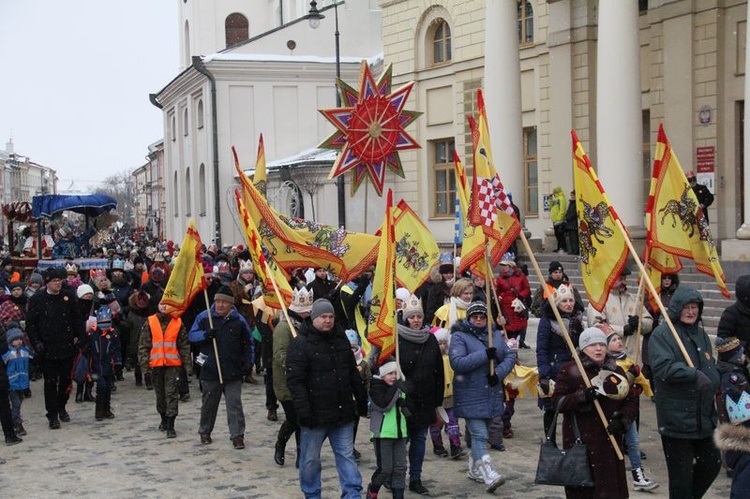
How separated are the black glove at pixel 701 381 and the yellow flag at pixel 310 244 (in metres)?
5.63

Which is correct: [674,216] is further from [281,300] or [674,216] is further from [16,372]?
[16,372]

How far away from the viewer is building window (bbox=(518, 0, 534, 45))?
92.6 feet

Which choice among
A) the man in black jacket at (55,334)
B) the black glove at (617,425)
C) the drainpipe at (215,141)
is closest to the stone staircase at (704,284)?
the man in black jacket at (55,334)

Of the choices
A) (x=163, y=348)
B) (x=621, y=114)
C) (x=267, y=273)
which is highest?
(x=621, y=114)

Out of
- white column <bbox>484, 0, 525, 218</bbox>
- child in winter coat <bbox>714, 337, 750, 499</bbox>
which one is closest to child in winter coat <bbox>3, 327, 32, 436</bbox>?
child in winter coat <bbox>714, 337, 750, 499</bbox>

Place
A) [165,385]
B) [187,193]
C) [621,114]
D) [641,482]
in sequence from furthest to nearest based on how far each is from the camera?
1. [187,193]
2. [621,114]
3. [165,385]
4. [641,482]

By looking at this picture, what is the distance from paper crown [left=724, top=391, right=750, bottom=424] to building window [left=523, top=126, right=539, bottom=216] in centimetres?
2219

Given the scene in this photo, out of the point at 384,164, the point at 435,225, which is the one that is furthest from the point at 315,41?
the point at 384,164

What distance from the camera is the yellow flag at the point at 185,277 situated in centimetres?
1273

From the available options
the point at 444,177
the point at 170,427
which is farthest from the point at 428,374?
the point at 444,177

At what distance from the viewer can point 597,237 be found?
31.5 feet

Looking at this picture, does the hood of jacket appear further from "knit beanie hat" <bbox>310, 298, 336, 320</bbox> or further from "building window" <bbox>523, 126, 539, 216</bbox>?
"building window" <bbox>523, 126, 539, 216</bbox>

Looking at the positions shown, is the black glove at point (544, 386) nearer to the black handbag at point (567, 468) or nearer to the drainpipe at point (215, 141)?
the black handbag at point (567, 468)

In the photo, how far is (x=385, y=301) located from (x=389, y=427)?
3.27 ft
